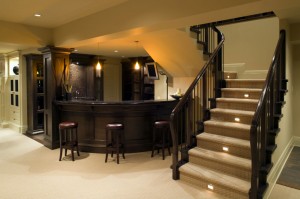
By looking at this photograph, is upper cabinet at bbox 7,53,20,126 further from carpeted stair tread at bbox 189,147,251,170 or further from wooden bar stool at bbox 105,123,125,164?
carpeted stair tread at bbox 189,147,251,170

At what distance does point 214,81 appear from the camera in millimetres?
4762

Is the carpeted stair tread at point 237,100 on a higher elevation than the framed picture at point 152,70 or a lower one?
lower

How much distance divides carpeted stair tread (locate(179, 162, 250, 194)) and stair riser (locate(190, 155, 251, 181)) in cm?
6

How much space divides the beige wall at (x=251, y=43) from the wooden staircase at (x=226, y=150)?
165cm

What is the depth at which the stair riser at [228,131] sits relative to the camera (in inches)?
142

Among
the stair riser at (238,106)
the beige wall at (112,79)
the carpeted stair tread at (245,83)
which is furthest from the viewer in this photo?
the beige wall at (112,79)

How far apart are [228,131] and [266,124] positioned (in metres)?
0.67

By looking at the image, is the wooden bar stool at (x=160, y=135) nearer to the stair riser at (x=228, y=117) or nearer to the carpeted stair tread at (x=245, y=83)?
the stair riser at (x=228, y=117)

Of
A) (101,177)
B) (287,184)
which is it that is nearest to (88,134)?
(101,177)

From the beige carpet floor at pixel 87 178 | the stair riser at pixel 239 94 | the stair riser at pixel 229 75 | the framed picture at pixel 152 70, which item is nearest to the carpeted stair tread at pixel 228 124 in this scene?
the stair riser at pixel 239 94

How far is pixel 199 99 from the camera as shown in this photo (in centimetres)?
590

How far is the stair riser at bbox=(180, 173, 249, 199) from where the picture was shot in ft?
9.77

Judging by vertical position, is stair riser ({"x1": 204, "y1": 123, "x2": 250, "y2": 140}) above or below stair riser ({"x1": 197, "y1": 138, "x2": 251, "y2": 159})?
above

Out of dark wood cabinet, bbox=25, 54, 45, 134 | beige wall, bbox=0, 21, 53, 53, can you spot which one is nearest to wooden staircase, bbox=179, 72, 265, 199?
beige wall, bbox=0, 21, 53, 53
